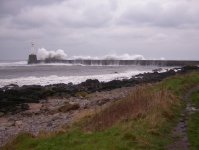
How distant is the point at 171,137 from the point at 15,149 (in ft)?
14.5

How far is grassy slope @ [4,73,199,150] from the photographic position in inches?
425

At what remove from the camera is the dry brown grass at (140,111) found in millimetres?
13692

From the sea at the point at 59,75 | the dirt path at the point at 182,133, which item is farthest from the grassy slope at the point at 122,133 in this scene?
the sea at the point at 59,75

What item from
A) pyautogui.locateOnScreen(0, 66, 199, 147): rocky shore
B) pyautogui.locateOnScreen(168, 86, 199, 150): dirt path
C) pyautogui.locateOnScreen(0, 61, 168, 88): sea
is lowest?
pyautogui.locateOnScreen(0, 61, 168, 88): sea

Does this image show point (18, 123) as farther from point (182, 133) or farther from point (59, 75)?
point (59, 75)

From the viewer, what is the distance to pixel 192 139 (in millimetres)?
11523

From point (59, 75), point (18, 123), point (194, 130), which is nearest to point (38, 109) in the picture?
point (18, 123)

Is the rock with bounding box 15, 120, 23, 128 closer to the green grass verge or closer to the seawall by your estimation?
the green grass verge

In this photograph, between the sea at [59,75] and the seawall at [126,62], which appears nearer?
the sea at [59,75]

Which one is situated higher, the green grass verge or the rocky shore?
the green grass verge

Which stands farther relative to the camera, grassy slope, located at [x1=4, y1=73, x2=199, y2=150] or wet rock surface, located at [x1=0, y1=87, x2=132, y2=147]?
wet rock surface, located at [x1=0, y1=87, x2=132, y2=147]

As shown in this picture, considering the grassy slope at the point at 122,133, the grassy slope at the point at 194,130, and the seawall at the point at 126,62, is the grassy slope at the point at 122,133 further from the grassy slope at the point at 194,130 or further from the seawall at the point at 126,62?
the seawall at the point at 126,62

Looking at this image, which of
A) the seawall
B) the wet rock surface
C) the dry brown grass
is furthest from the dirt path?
the seawall

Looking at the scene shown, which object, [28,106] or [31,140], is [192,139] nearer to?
[31,140]
